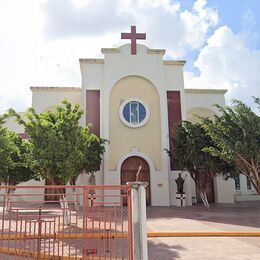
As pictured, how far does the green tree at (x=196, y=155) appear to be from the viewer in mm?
16703

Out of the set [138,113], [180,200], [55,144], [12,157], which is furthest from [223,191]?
[55,144]

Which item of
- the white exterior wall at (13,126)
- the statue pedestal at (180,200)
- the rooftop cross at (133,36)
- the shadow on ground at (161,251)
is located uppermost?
the rooftop cross at (133,36)

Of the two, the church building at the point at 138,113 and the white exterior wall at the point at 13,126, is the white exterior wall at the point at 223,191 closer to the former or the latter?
the church building at the point at 138,113

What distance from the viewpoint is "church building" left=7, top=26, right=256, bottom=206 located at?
19.9m

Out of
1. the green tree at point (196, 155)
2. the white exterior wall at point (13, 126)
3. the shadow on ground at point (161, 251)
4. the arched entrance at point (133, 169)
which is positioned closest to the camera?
the shadow on ground at point (161, 251)

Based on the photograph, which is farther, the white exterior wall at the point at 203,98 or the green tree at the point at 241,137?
the white exterior wall at the point at 203,98

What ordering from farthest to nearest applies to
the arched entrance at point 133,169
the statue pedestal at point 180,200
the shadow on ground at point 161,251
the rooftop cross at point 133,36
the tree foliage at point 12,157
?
1. the rooftop cross at point 133,36
2. the arched entrance at point 133,169
3. the statue pedestal at point 180,200
4. the tree foliage at point 12,157
5. the shadow on ground at point 161,251

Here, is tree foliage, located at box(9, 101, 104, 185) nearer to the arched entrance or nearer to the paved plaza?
the paved plaza

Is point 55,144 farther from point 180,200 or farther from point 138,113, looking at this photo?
point 180,200

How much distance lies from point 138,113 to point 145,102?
2.92 feet

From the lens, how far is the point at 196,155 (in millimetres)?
16656

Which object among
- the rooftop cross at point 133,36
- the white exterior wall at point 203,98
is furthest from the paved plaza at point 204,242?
the rooftop cross at point 133,36

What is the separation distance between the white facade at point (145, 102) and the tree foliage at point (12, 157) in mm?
4891

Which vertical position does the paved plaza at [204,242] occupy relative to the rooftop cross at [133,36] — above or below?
below
